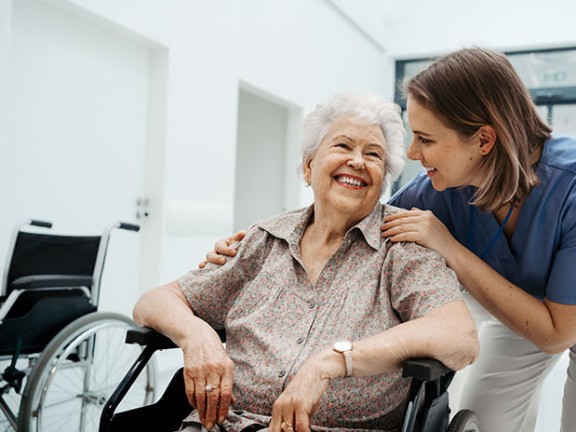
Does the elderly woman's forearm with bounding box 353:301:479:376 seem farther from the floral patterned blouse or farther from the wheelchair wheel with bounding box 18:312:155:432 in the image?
the wheelchair wheel with bounding box 18:312:155:432

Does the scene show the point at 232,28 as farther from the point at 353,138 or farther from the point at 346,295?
the point at 346,295

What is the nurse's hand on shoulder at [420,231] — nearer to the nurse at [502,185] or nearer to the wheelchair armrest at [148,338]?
the nurse at [502,185]

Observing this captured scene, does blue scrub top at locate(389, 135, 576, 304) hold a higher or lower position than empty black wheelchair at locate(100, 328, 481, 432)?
higher

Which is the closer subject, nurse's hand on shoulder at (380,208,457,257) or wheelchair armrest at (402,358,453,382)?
wheelchair armrest at (402,358,453,382)

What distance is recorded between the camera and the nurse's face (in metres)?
1.29

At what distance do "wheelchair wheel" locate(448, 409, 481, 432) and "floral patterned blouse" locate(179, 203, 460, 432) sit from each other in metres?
0.11

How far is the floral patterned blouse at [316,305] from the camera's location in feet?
3.87

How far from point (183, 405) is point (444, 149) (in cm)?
87

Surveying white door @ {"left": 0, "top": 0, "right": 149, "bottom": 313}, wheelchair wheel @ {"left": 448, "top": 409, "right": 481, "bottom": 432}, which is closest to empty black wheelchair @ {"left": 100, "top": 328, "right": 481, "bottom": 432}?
wheelchair wheel @ {"left": 448, "top": 409, "right": 481, "bottom": 432}

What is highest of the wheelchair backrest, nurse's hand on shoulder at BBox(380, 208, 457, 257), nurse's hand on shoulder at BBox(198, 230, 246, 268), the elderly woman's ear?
the elderly woman's ear

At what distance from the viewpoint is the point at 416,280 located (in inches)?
47.9

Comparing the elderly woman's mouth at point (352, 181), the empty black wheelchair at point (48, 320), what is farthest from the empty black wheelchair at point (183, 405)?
the empty black wheelchair at point (48, 320)

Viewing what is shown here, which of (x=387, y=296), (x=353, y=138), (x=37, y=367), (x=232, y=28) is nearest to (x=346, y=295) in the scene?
(x=387, y=296)

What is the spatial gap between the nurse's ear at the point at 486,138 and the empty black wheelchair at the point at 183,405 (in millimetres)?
516
